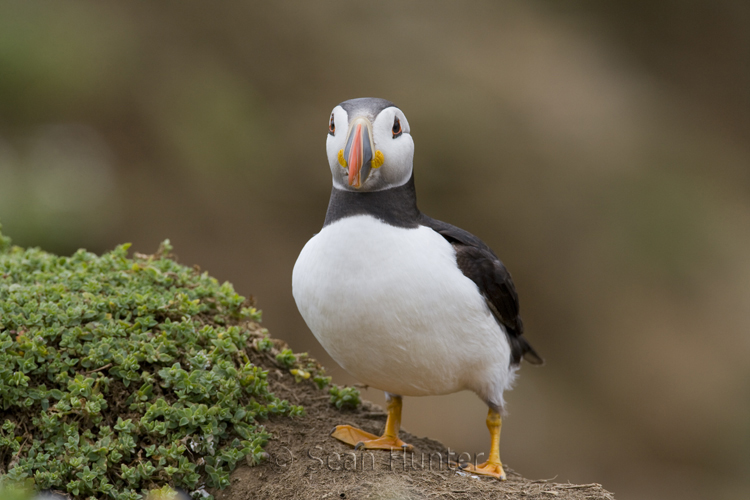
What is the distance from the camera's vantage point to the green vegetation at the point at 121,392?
309cm

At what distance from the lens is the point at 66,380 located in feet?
10.8

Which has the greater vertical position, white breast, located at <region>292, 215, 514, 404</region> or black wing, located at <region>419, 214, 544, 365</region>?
black wing, located at <region>419, 214, 544, 365</region>

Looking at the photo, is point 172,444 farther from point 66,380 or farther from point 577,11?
point 577,11

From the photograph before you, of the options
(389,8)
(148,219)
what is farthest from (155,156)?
(389,8)

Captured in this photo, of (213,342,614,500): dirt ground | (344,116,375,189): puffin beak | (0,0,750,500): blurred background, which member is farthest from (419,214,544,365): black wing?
(0,0,750,500): blurred background

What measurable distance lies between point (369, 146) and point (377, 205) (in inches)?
14.6

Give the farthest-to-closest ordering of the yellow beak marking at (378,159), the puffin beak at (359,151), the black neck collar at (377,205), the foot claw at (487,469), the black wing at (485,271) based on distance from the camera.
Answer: the foot claw at (487,469) < the black wing at (485,271) < the black neck collar at (377,205) < the yellow beak marking at (378,159) < the puffin beak at (359,151)

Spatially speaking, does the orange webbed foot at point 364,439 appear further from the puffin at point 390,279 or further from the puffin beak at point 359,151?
the puffin beak at point 359,151

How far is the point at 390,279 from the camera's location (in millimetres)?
3092

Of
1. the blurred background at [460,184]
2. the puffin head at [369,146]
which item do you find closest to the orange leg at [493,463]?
the puffin head at [369,146]

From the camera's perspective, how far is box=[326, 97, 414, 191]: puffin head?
292 cm

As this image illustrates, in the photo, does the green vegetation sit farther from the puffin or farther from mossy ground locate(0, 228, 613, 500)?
the puffin

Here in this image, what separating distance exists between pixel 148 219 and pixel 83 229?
122 centimetres

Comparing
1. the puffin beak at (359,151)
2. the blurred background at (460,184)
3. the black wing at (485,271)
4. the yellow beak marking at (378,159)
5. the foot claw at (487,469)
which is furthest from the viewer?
the blurred background at (460,184)
